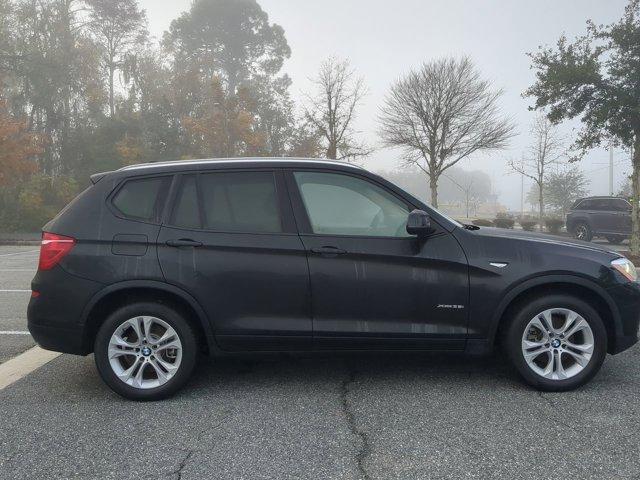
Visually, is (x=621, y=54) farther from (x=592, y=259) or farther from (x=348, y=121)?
(x=348, y=121)

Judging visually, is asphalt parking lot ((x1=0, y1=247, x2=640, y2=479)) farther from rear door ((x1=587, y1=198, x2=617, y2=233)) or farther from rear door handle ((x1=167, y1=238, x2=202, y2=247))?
rear door ((x1=587, y1=198, x2=617, y2=233))

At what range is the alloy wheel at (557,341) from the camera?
143 inches

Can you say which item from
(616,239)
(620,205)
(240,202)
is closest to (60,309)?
(240,202)

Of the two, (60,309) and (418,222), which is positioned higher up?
(418,222)

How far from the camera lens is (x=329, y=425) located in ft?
10.3

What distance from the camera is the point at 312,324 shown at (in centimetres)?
358

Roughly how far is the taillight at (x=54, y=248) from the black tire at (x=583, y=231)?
62.3 feet

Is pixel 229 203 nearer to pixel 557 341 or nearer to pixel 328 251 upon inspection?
pixel 328 251

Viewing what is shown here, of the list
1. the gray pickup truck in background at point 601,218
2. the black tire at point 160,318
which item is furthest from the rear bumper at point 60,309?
the gray pickup truck in background at point 601,218

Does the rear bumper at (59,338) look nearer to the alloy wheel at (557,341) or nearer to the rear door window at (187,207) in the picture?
the rear door window at (187,207)

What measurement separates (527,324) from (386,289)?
1065 millimetres

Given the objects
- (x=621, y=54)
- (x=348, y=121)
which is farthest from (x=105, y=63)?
(x=621, y=54)

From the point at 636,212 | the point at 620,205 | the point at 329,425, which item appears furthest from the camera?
the point at 620,205

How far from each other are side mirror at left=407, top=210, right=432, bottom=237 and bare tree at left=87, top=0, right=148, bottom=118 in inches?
1642
